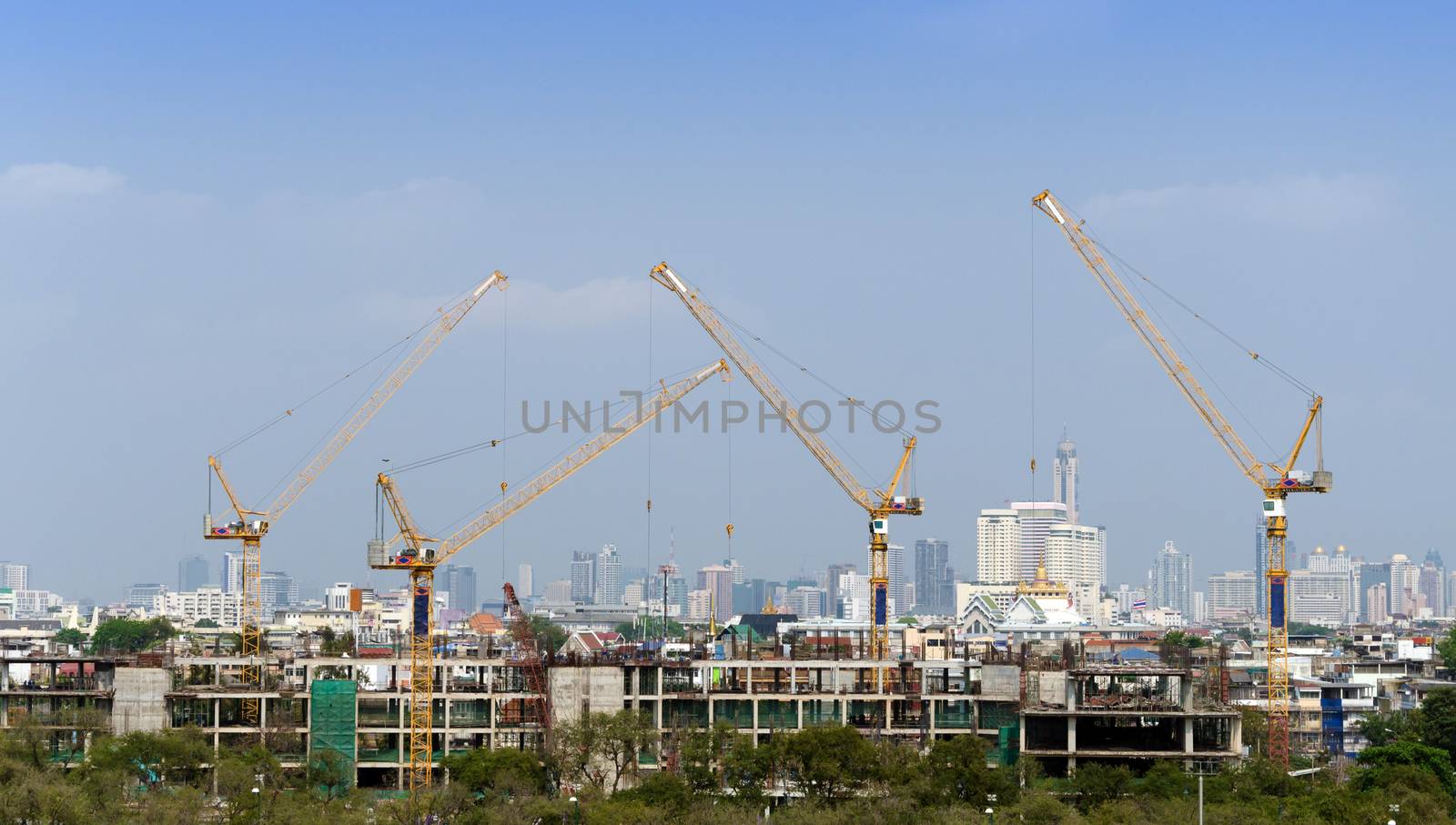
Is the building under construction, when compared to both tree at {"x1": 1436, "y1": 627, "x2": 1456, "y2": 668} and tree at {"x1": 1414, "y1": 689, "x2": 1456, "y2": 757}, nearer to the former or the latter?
tree at {"x1": 1414, "y1": 689, "x2": 1456, "y2": 757}

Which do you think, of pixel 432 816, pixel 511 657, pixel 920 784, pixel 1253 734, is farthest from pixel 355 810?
pixel 1253 734

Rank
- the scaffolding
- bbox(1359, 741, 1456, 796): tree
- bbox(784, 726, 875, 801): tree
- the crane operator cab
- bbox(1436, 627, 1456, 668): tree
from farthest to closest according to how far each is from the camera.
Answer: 1. bbox(1436, 627, 1456, 668): tree
2. the crane operator cab
3. the scaffolding
4. bbox(1359, 741, 1456, 796): tree
5. bbox(784, 726, 875, 801): tree

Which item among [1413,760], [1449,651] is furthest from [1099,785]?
[1449,651]

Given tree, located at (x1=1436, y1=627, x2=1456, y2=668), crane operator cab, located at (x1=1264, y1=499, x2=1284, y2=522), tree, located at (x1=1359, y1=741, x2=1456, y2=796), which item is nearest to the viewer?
tree, located at (x1=1359, y1=741, x2=1456, y2=796)

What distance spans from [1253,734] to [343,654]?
157 feet

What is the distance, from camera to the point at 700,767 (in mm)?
80250

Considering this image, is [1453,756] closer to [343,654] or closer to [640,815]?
[640,815]

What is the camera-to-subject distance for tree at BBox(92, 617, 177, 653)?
17988 cm

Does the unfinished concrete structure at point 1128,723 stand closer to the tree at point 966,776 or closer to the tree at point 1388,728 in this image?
the tree at point 966,776

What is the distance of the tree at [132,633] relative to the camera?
180 meters

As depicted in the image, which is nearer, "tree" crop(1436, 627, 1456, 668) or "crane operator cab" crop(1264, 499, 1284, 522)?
"crane operator cab" crop(1264, 499, 1284, 522)

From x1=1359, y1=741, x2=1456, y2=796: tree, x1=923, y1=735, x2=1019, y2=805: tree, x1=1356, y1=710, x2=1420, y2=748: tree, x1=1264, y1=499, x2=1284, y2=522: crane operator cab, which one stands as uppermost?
→ x1=1264, y1=499, x2=1284, y2=522: crane operator cab

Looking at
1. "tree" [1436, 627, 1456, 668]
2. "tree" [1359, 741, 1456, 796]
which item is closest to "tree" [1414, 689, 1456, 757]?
"tree" [1359, 741, 1456, 796]

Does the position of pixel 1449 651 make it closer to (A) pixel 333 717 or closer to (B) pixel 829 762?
(B) pixel 829 762
